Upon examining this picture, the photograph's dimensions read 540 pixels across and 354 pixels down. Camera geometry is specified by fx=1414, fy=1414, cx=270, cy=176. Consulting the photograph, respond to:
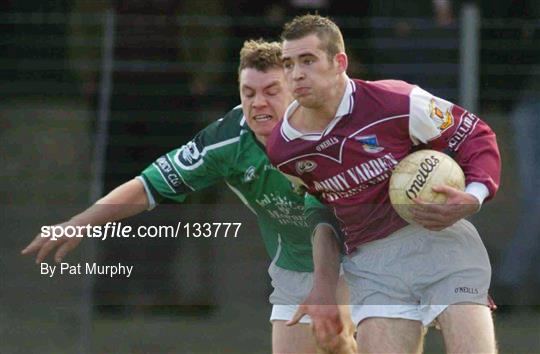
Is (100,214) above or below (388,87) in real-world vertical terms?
below

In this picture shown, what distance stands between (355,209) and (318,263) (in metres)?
0.29

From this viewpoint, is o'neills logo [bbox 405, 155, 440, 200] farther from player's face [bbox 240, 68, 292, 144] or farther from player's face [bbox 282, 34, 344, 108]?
player's face [bbox 240, 68, 292, 144]

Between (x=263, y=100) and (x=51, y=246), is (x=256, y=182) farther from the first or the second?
(x=51, y=246)

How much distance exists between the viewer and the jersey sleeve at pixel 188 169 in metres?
7.21

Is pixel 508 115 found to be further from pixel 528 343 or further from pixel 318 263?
pixel 318 263

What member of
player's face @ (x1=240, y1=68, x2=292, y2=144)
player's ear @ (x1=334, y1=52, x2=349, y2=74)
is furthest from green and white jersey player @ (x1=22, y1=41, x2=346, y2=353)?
player's ear @ (x1=334, y1=52, x2=349, y2=74)

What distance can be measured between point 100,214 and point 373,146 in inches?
60.7

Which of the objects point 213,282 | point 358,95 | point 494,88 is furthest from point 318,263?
point 494,88

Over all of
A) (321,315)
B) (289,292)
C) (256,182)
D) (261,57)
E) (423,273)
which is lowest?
(321,315)

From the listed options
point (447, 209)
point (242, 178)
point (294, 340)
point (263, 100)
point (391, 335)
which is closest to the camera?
point (447, 209)

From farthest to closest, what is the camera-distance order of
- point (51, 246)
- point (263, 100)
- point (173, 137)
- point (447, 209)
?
point (173, 137) < point (263, 100) < point (51, 246) < point (447, 209)

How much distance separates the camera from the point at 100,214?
7004 mm

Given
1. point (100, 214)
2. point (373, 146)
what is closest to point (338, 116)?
point (373, 146)

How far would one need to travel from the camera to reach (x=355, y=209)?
6363mm
